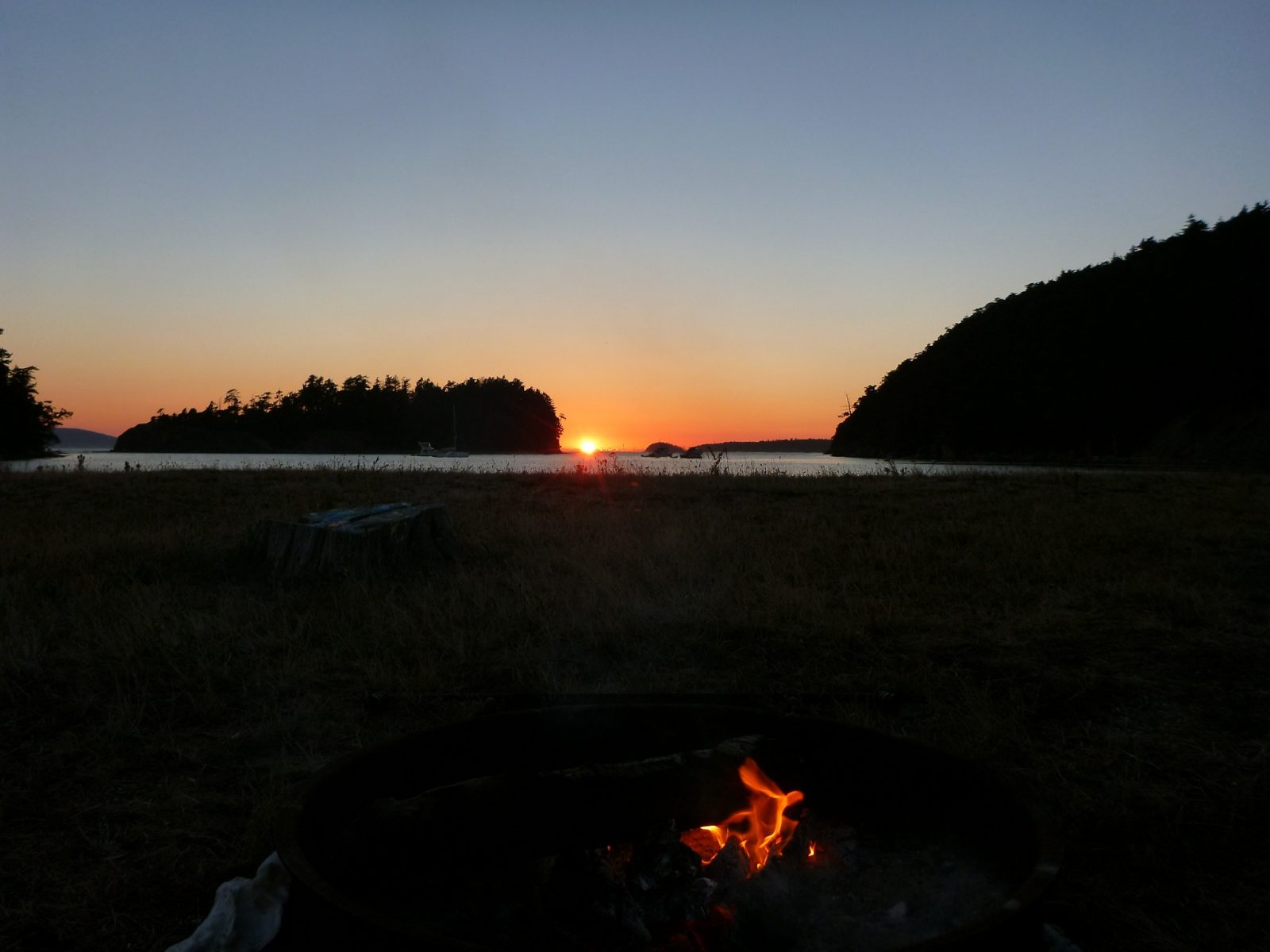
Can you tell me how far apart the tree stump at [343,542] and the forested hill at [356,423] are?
87558 mm

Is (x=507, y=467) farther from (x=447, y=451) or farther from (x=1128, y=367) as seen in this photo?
(x=447, y=451)

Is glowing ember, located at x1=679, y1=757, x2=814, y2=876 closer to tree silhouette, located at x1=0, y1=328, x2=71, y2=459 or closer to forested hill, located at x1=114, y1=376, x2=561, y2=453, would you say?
tree silhouette, located at x1=0, y1=328, x2=71, y2=459

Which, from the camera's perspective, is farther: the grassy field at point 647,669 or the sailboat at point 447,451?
the sailboat at point 447,451

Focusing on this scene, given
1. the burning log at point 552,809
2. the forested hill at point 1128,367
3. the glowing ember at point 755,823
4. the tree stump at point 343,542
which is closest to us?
the burning log at point 552,809

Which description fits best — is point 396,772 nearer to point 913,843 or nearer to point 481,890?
point 481,890

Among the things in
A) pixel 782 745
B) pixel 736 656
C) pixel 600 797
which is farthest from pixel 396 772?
pixel 736 656

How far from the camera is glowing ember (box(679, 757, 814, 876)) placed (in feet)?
7.73

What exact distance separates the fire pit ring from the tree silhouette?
54.9m

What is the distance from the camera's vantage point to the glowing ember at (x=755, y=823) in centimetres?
236

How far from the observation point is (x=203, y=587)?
615cm

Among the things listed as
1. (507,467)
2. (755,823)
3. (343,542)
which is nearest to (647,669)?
(755,823)

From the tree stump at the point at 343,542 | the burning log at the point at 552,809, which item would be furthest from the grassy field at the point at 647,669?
the burning log at the point at 552,809

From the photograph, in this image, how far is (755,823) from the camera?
2408 mm

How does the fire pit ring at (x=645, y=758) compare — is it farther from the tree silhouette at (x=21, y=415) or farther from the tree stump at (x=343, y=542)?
the tree silhouette at (x=21, y=415)
